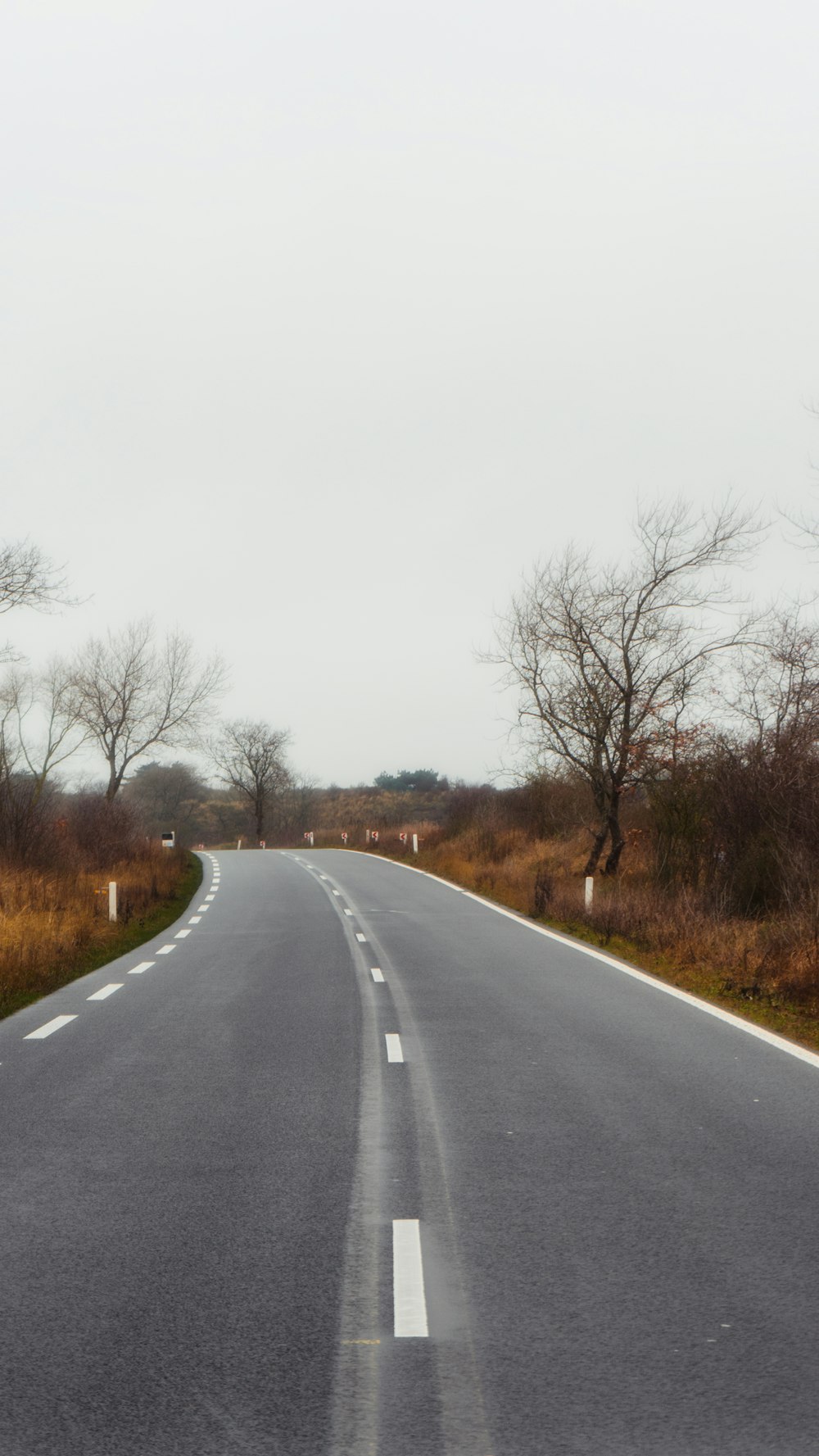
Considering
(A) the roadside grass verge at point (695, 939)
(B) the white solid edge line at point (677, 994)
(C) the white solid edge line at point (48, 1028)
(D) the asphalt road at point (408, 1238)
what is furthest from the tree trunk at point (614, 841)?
(C) the white solid edge line at point (48, 1028)

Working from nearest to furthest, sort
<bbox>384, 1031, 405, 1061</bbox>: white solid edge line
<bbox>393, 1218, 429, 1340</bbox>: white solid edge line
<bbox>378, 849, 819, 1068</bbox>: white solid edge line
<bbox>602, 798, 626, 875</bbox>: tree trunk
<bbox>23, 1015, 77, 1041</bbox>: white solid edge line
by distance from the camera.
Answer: <bbox>393, 1218, 429, 1340</bbox>: white solid edge line, <bbox>384, 1031, 405, 1061</bbox>: white solid edge line, <bbox>378, 849, 819, 1068</bbox>: white solid edge line, <bbox>23, 1015, 77, 1041</bbox>: white solid edge line, <bbox>602, 798, 626, 875</bbox>: tree trunk

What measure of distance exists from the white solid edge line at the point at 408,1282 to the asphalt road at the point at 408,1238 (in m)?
0.01

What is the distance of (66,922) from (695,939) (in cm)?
858

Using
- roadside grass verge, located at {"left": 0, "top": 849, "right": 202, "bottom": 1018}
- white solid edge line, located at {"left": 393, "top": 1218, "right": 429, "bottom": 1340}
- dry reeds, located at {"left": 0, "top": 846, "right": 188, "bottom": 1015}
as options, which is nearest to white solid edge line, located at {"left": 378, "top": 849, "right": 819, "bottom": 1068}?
white solid edge line, located at {"left": 393, "top": 1218, "right": 429, "bottom": 1340}

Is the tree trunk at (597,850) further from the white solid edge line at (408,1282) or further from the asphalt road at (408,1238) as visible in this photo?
the white solid edge line at (408,1282)

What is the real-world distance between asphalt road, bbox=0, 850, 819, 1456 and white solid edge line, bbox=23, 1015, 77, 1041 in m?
0.11

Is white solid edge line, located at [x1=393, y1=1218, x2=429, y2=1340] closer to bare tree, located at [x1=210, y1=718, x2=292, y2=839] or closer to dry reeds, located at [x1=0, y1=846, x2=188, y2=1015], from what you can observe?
dry reeds, located at [x1=0, y1=846, x2=188, y2=1015]

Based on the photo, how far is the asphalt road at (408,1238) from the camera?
3.51 meters

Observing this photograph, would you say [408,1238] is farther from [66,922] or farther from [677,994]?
[66,922]

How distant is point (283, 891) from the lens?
94.0ft

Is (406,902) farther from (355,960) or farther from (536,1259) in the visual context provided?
(536,1259)

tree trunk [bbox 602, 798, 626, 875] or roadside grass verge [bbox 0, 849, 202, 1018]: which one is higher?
tree trunk [bbox 602, 798, 626, 875]

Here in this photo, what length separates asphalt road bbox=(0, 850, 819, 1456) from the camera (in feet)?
11.5

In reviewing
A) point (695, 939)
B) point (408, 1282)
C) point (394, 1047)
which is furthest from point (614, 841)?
point (408, 1282)
